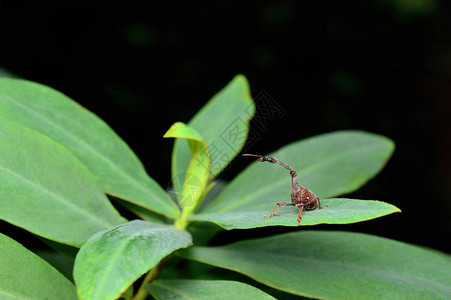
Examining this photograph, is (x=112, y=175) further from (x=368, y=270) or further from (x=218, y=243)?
(x=218, y=243)

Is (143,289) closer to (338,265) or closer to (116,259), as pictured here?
(116,259)

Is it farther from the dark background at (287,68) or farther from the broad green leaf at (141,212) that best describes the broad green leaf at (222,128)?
the dark background at (287,68)

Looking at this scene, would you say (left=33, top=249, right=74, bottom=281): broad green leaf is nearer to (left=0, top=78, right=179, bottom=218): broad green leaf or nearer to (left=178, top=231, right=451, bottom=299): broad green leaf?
(left=0, top=78, right=179, bottom=218): broad green leaf

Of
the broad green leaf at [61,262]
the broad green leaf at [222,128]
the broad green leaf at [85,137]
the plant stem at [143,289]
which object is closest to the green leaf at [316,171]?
the broad green leaf at [222,128]

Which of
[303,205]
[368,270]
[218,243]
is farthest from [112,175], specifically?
[218,243]

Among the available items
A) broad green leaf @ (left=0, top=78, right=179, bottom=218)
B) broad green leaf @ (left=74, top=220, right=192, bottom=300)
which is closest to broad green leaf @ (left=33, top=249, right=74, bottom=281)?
broad green leaf @ (left=0, top=78, right=179, bottom=218)

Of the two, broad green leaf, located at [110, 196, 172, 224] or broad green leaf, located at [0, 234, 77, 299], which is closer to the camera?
broad green leaf, located at [0, 234, 77, 299]
